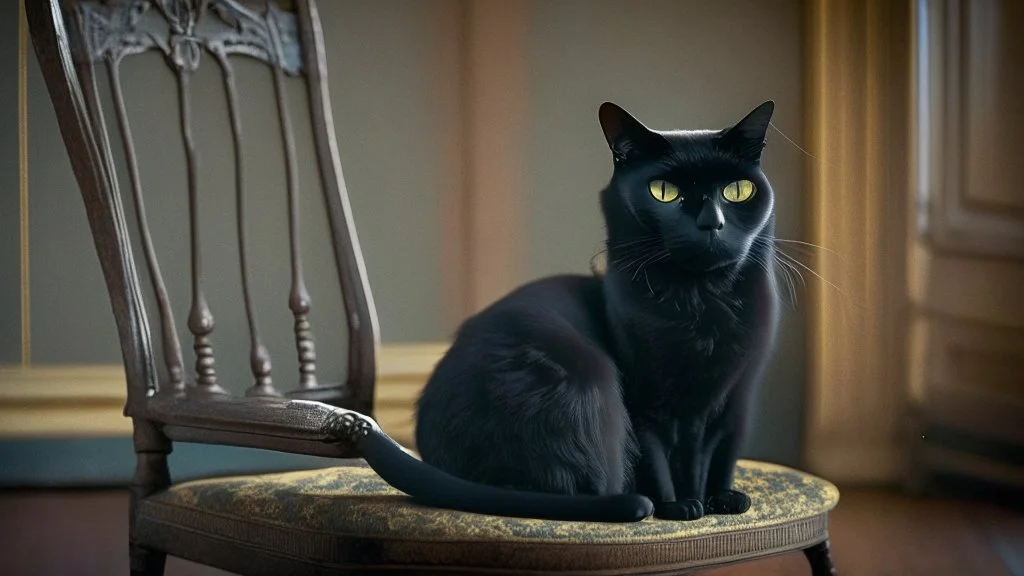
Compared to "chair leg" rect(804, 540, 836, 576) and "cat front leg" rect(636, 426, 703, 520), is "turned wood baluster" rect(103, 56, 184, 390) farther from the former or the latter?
"chair leg" rect(804, 540, 836, 576)

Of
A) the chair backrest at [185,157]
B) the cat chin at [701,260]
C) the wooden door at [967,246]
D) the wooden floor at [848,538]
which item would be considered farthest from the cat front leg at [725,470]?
the wooden door at [967,246]

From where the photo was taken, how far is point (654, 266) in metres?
0.74

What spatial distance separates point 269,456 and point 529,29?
0.78m

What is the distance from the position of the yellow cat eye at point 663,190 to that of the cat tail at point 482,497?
20cm

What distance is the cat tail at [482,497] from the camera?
0.71m

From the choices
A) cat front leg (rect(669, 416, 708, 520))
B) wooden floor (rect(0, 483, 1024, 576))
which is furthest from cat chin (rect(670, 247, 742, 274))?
wooden floor (rect(0, 483, 1024, 576))

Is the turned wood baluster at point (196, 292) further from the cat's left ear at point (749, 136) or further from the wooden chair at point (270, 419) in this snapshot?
the cat's left ear at point (749, 136)

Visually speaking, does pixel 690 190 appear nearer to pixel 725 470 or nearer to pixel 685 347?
pixel 685 347

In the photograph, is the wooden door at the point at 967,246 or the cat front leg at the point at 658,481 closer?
the cat front leg at the point at 658,481

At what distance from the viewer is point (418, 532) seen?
28.5 inches

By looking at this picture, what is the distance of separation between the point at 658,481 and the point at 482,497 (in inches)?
4.8

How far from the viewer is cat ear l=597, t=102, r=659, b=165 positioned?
2.39 feet

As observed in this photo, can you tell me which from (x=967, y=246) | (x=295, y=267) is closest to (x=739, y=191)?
(x=295, y=267)

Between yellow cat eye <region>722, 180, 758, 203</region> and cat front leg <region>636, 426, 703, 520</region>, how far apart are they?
166mm
